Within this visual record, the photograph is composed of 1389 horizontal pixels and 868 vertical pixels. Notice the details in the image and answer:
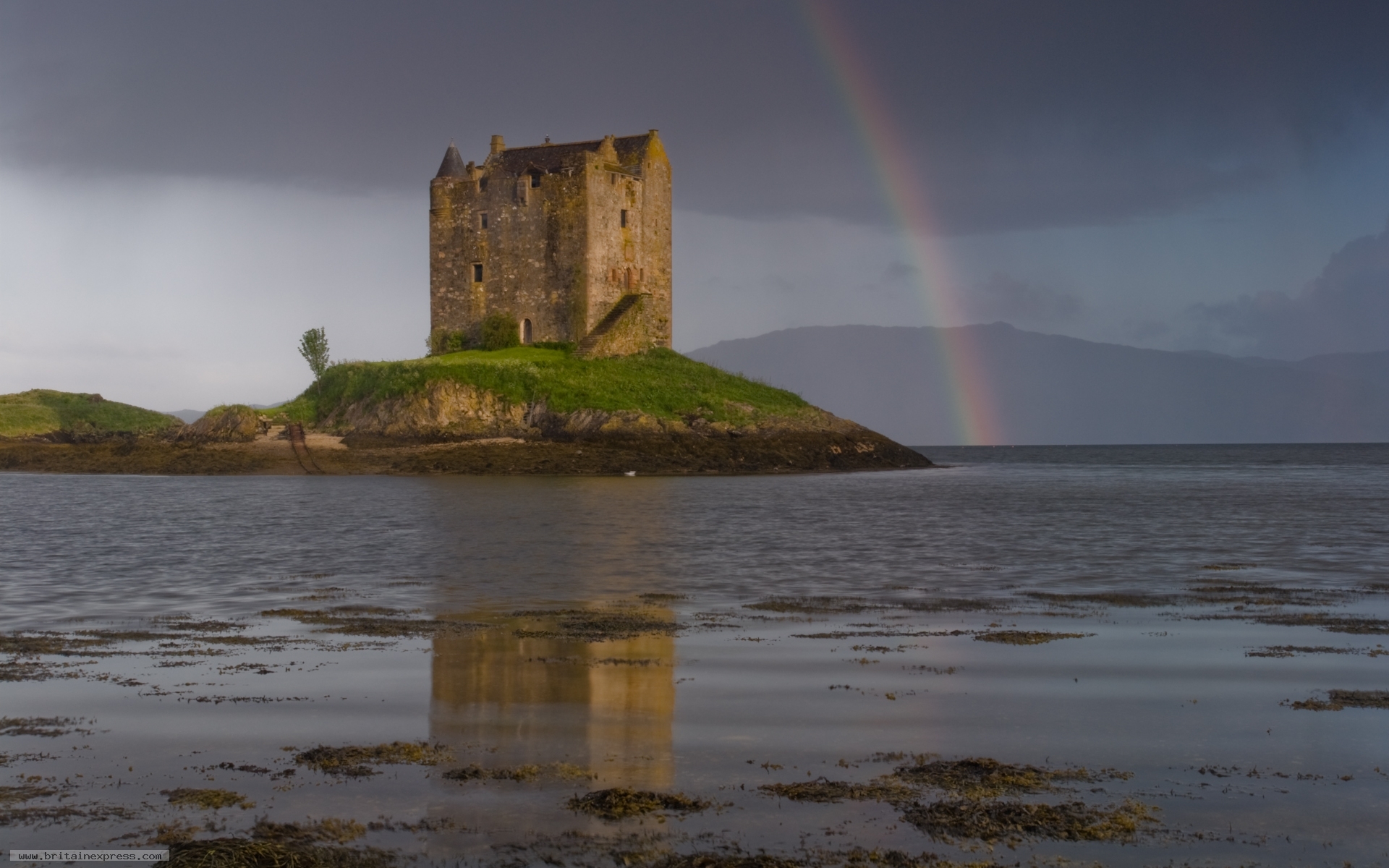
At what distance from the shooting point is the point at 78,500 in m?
34.8

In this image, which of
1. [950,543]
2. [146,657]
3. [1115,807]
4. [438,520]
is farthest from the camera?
[438,520]

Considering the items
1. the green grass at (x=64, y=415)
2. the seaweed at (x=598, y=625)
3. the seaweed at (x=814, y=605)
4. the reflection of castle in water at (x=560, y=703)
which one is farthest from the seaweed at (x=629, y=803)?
the green grass at (x=64, y=415)

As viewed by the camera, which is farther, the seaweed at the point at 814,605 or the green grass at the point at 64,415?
the green grass at the point at 64,415

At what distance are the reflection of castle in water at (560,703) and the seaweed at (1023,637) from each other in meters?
3.06

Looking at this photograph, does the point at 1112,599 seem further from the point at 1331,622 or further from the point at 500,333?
the point at 500,333

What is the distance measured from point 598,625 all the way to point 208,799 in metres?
6.57

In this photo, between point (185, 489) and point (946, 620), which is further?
point (185, 489)

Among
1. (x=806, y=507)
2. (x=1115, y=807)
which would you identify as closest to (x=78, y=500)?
(x=806, y=507)

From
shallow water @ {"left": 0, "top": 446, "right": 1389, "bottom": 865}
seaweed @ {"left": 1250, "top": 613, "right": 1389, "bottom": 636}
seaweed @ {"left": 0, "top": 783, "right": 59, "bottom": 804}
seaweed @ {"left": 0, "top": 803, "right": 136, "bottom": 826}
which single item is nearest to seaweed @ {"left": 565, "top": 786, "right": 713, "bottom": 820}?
shallow water @ {"left": 0, "top": 446, "right": 1389, "bottom": 865}

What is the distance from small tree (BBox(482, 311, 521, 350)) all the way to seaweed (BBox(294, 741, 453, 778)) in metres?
55.2

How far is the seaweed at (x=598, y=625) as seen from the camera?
39.2ft

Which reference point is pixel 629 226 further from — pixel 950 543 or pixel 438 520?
pixel 950 543

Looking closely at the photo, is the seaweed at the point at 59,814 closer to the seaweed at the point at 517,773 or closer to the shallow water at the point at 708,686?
the shallow water at the point at 708,686

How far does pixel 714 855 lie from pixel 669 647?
18.6 feet
